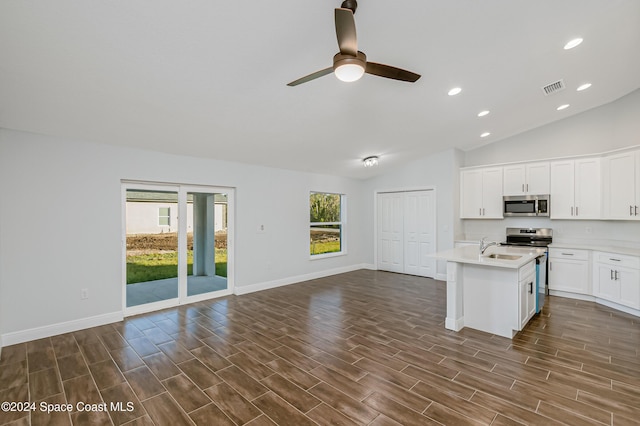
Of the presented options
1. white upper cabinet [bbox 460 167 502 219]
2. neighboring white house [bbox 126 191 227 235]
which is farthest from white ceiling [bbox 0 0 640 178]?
white upper cabinet [bbox 460 167 502 219]

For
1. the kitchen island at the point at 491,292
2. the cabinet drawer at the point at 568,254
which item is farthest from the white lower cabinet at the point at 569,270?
the kitchen island at the point at 491,292

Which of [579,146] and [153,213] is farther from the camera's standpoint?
[579,146]

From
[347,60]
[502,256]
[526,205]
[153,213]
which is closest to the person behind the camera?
[347,60]

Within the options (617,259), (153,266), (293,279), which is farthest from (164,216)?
(617,259)

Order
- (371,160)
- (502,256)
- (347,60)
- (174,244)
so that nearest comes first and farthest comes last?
(347,60) → (502,256) → (174,244) → (371,160)

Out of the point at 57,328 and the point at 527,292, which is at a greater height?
the point at 527,292

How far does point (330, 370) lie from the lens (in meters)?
2.77

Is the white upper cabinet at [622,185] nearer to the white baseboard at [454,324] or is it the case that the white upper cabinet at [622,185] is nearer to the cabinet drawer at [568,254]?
the cabinet drawer at [568,254]

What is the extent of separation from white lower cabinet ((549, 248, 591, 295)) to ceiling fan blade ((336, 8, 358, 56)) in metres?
5.40

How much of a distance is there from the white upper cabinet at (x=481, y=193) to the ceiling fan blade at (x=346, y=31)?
17.5 feet

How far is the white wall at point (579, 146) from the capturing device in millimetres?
4879

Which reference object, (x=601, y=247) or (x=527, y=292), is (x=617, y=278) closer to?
(x=601, y=247)

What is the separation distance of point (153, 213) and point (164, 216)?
16cm

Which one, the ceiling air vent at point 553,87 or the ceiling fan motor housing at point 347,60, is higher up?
the ceiling air vent at point 553,87
